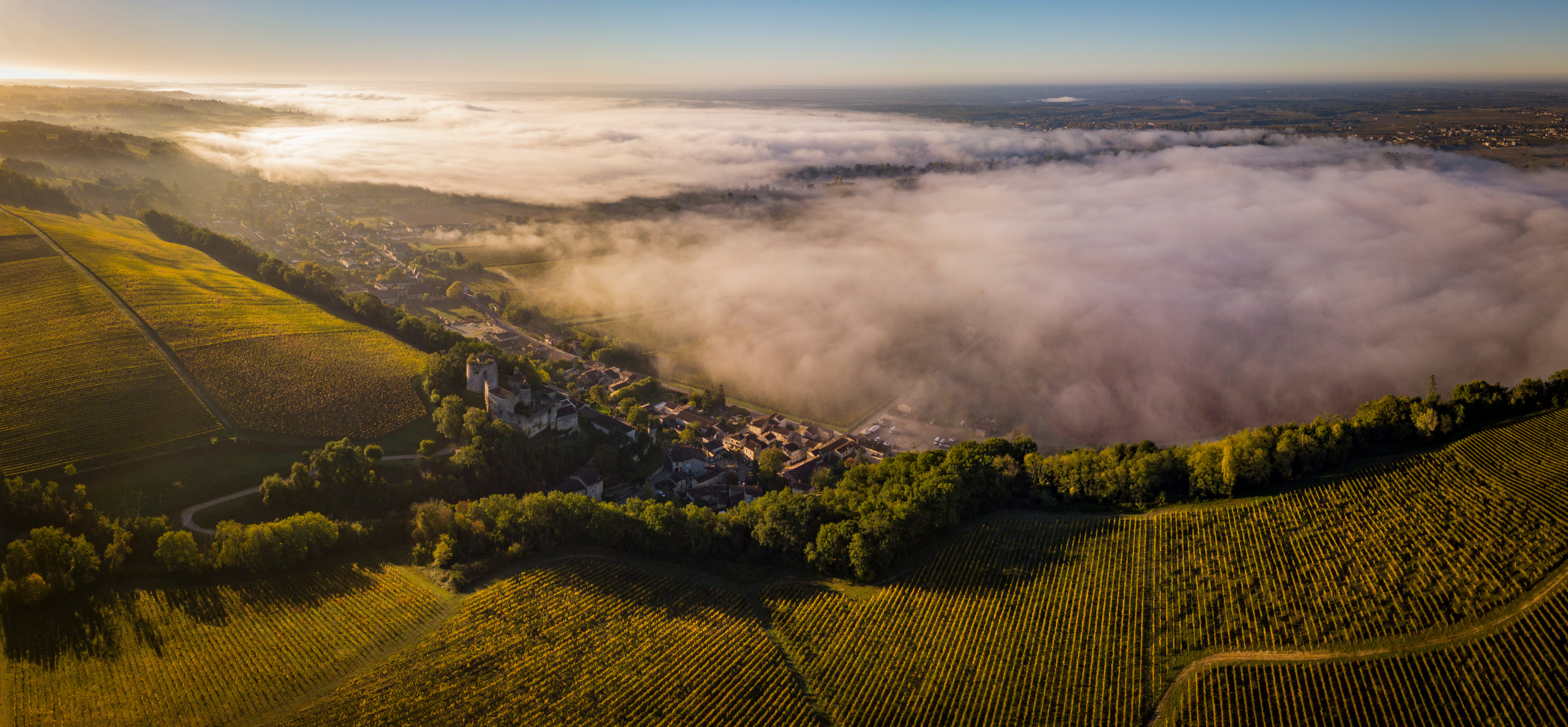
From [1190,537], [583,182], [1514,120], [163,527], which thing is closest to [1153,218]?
[1514,120]

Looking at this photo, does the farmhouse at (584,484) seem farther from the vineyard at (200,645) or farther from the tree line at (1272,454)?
the tree line at (1272,454)

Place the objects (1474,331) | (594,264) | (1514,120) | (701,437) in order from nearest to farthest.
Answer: (701,437), (1474,331), (594,264), (1514,120)

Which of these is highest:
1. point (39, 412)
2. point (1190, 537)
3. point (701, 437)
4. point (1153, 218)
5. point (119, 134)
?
point (119, 134)

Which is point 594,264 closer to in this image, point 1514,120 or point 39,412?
point 39,412

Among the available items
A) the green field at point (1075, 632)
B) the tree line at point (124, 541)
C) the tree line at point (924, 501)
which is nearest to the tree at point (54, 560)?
the tree line at point (124, 541)

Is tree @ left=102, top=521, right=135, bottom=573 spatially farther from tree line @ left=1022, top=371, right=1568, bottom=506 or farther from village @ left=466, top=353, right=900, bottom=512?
tree line @ left=1022, top=371, right=1568, bottom=506

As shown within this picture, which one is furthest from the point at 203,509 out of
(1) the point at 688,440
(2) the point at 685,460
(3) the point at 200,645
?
(1) the point at 688,440
